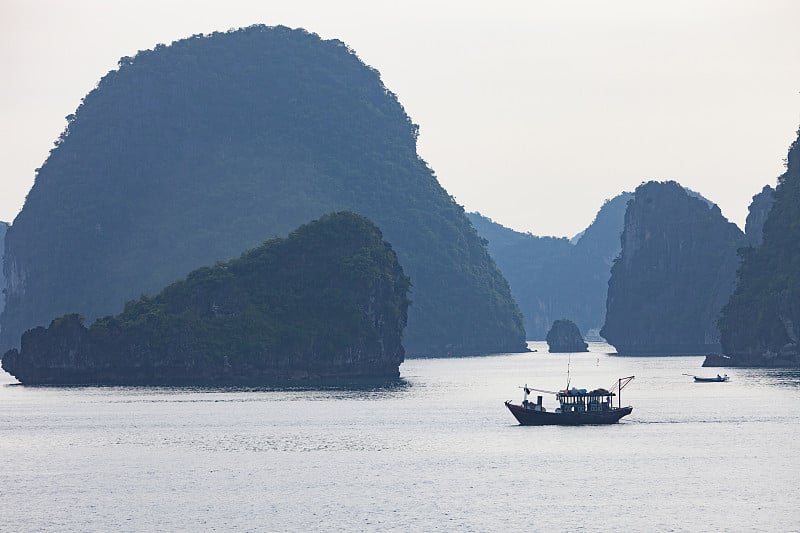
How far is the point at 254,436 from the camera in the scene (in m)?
117

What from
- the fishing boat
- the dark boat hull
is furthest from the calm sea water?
the fishing boat

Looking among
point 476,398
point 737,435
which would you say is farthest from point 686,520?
point 476,398

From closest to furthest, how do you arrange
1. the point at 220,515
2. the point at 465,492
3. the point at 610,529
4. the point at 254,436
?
1. the point at 610,529
2. the point at 220,515
3. the point at 465,492
4. the point at 254,436

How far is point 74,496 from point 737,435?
56.3m

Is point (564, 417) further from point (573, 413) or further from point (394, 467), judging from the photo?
point (394, 467)

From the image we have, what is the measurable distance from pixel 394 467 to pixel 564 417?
33012 millimetres

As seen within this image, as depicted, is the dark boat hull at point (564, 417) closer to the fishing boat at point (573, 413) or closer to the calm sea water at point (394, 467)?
the fishing boat at point (573, 413)

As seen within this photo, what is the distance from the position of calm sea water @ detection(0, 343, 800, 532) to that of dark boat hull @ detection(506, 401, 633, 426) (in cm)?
150

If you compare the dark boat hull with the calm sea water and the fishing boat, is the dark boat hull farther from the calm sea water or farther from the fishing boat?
the calm sea water

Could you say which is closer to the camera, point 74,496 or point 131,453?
point 74,496

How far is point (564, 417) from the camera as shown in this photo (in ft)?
409

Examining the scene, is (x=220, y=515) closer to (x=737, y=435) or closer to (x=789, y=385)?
(x=737, y=435)

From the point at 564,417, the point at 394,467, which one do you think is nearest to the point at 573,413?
the point at 564,417

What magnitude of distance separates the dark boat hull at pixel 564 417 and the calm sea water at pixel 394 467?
4.93 ft
